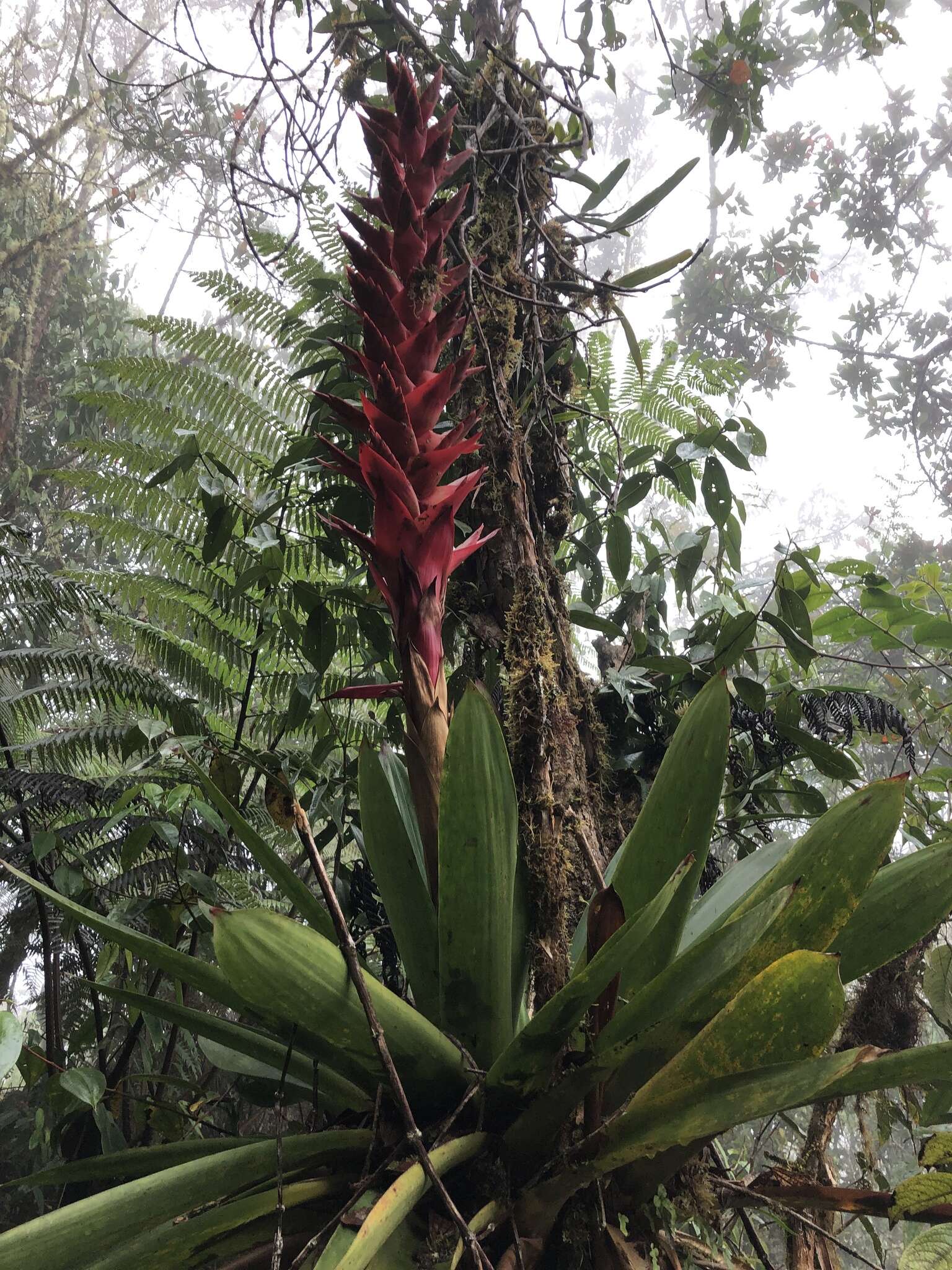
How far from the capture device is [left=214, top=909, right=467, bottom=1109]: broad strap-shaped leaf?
561mm

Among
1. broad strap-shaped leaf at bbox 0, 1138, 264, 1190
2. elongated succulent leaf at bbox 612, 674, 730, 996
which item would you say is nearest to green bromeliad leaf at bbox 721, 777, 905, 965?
elongated succulent leaf at bbox 612, 674, 730, 996

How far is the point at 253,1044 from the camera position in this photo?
701 millimetres

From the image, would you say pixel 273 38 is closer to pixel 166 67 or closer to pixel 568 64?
pixel 568 64

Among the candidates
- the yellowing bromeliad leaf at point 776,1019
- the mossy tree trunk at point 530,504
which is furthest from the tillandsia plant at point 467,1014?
the mossy tree trunk at point 530,504

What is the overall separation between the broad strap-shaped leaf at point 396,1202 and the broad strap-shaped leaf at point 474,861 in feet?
0.33

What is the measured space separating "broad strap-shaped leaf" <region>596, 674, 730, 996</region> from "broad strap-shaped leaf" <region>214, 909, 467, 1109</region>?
183 millimetres

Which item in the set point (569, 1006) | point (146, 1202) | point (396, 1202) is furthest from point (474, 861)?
point (146, 1202)

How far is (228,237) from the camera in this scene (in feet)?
34.4

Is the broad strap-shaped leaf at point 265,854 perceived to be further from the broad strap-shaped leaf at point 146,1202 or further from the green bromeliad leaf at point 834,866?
the green bromeliad leaf at point 834,866

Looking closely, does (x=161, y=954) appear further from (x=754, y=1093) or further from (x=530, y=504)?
(x=530, y=504)

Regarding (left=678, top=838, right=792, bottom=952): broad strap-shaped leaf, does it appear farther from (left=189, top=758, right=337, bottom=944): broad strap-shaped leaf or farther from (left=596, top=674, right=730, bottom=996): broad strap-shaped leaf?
(left=189, top=758, right=337, bottom=944): broad strap-shaped leaf

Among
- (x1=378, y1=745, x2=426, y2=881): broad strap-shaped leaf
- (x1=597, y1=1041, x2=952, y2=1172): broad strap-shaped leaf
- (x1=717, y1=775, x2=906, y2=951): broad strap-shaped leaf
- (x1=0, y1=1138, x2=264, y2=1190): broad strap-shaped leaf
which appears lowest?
(x1=0, y1=1138, x2=264, y2=1190): broad strap-shaped leaf

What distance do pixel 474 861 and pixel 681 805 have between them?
207 mm

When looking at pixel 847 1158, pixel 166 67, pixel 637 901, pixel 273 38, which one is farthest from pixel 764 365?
pixel 166 67
